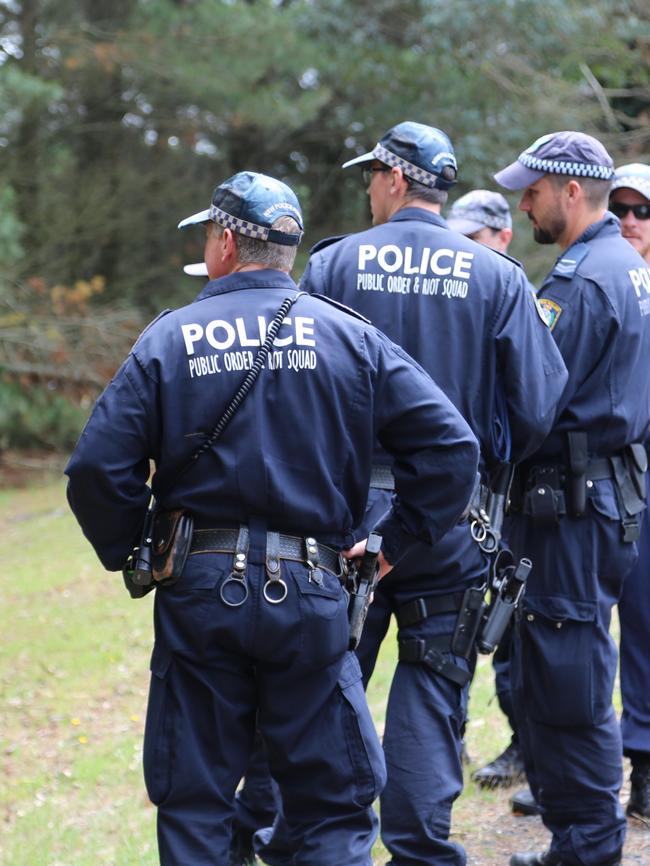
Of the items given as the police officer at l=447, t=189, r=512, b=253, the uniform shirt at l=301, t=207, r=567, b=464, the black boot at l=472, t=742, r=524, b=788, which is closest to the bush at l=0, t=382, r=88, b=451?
the police officer at l=447, t=189, r=512, b=253

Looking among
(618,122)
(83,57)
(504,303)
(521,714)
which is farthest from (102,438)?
(83,57)

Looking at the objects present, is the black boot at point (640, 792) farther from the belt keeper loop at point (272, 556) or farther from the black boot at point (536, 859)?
the belt keeper loop at point (272, 556)

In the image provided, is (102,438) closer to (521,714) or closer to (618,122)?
(521,714)

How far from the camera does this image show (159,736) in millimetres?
3238

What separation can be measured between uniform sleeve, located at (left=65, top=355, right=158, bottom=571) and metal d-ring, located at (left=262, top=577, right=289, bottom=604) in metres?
0.43

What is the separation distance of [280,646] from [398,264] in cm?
139

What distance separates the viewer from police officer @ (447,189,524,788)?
525 centimetres

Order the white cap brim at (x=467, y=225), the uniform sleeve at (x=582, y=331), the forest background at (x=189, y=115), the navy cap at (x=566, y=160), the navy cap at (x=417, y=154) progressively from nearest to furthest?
the navy cap at (x=417, y=154), the uniform sleeve at (x=582, y=331), the navy cap at (x=566, y=160), the white cap brim at (x=467, y=225), the forest background at (x=189, y=115)

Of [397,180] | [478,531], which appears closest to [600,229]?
[397,180]

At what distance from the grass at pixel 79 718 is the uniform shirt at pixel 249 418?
1966mm

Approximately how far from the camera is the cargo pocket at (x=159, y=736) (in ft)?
10.6

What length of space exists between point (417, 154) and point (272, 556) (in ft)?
5.16

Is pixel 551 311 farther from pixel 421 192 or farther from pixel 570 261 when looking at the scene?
pixel 421 192

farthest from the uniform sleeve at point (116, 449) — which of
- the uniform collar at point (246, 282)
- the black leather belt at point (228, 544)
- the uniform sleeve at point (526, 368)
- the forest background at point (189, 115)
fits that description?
the forest background at point (189, 115)
